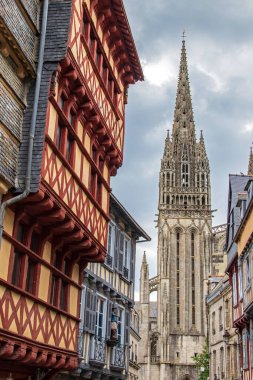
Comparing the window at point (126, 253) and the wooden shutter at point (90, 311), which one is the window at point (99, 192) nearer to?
the wooden shutter at point (90, 311)

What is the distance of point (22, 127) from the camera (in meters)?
11.3

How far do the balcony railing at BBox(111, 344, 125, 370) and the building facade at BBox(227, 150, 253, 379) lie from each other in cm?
462

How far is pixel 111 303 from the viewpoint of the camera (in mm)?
21781

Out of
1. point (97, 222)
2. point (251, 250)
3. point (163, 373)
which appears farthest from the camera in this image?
point (163, 373)

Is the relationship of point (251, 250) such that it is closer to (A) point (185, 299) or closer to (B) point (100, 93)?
(B) point (100, 93)

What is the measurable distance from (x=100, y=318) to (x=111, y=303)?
4.25 ft

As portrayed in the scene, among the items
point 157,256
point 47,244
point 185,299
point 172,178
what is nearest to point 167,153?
point 172,178

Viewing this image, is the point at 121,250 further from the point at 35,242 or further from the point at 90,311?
the point at 35,242

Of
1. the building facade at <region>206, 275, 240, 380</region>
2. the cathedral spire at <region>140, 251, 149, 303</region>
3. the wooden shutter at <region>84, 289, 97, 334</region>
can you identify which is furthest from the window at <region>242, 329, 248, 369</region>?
the cathedral spire at <region>140, 251, 149, 303</region>

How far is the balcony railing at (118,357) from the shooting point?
2115 centimetres

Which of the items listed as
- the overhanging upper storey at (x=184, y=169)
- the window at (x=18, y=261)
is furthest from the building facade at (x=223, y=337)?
the overhanging upper storey at (x=184, y=169)

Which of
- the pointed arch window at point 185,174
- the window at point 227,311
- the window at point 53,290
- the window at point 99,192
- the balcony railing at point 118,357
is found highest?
the pointed arch window at point 185,174

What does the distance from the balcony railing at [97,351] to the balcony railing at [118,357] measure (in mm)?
1111

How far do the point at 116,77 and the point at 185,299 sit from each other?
2642 inches
